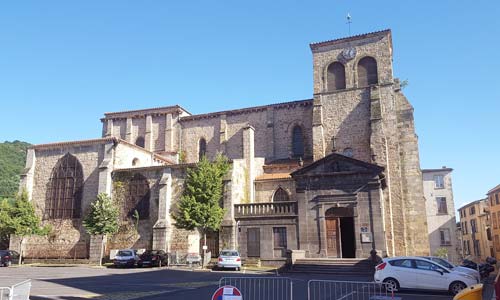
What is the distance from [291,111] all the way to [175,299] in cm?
2794

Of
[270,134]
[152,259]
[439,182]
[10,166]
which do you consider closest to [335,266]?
[152,259]

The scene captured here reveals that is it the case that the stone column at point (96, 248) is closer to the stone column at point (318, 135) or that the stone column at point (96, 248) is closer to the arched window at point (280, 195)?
the arched window at point (280, 195)

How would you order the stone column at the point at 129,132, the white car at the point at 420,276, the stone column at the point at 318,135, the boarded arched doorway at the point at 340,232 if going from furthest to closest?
the stone column at the point at 129,132 < the stone column at the point at 318,135 < the boarded arched doorway at the point at 340,232 < the white car at the point at 420,276

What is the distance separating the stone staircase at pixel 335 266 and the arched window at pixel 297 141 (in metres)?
14.8

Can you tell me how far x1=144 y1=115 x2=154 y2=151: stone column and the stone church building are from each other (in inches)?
143

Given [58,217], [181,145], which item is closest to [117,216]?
[58,217]

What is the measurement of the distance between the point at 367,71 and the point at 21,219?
31.7 metres

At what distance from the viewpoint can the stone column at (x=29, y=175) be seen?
1382 inches

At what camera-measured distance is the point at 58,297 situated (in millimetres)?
11922

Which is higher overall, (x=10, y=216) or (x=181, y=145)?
(x=181, y=145)

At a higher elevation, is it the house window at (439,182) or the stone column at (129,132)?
the stone column at (129,132)

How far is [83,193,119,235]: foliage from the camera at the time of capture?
30.1 m

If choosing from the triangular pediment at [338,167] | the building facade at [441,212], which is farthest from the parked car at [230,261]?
the building facade at [441,212]

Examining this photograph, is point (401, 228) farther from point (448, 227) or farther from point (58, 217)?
point (58, 217)
